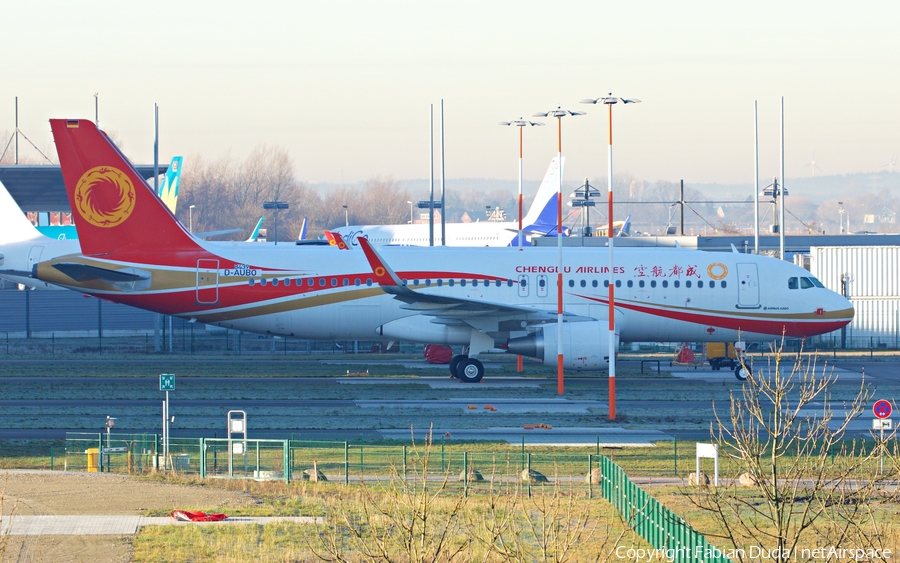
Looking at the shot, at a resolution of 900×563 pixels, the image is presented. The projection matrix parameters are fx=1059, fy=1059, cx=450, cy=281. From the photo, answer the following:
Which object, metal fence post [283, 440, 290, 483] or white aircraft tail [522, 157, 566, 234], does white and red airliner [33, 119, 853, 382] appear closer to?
metal fence post [283, 440, 290, 483]

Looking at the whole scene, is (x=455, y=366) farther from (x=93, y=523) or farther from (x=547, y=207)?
(x=547, y=207)

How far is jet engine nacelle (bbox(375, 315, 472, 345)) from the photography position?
40.1m

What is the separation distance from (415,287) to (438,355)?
8.86 metres

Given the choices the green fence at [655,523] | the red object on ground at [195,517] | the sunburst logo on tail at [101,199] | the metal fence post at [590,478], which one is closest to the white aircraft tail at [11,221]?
the sunburst logo on tail at [101,199]

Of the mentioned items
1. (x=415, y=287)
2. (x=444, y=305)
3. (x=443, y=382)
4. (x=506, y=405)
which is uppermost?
(x=415, y=287)

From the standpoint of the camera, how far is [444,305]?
127ft

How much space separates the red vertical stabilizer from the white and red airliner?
0.14 ft

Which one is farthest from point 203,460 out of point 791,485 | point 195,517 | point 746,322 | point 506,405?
point 746,322

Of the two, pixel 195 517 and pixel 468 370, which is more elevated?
pixel 468 370

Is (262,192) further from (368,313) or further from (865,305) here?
(368,313)

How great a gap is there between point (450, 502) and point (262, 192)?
17364 cm

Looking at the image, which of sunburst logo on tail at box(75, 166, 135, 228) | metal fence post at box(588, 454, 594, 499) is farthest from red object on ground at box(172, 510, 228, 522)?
sunburst logo on tail at box(75, 166, 135, 228)

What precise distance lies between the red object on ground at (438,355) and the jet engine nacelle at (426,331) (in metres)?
8.27

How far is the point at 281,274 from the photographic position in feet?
132
